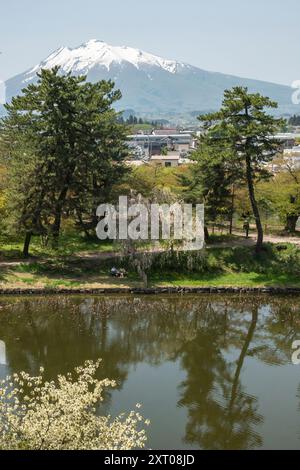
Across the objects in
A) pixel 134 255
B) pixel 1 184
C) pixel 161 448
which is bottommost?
pixel 161 448

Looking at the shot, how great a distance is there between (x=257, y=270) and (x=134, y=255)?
8.33 m

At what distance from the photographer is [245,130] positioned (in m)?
31.8

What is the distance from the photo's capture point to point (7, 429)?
11.3 meters

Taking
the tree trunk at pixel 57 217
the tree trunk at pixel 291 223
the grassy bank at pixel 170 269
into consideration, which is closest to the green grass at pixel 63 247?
the grassy bank at pixel 170 269

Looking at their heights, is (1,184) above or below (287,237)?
above

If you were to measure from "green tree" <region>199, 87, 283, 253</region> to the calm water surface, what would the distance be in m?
8.78

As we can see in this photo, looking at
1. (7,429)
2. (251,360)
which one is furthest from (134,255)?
(7,429)

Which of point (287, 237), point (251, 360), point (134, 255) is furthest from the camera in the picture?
point (287, 237)

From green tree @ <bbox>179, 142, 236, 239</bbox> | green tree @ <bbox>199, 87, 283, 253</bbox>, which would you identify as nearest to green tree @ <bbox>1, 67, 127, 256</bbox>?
green tree @ <bbox>179, 142, 236, 239</bbox>

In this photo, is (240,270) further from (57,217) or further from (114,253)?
(57,217)

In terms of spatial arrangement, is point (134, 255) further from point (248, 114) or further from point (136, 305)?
point (248, 114)

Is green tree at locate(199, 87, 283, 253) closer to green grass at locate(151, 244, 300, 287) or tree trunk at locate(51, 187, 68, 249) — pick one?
green grass at locate(151, 244, 300, 287)

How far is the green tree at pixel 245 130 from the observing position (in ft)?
104

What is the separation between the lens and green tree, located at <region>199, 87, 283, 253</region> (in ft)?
104
